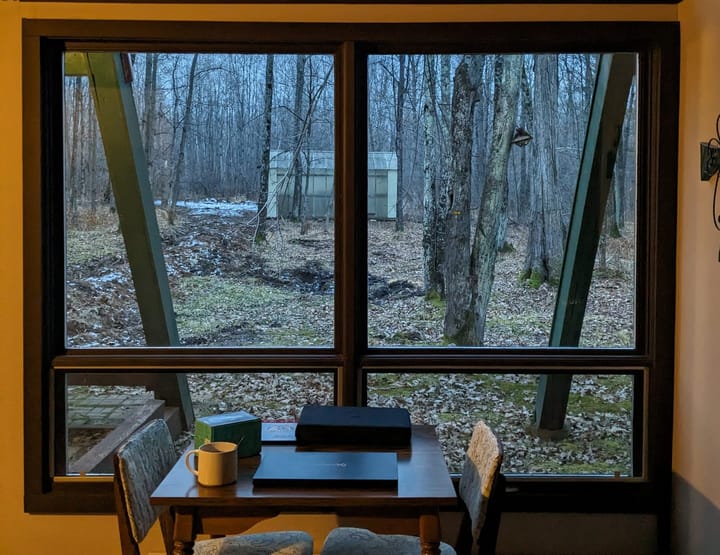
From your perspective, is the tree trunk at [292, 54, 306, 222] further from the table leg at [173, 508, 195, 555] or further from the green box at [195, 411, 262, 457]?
the table leg at [173, 508, 195, 555]

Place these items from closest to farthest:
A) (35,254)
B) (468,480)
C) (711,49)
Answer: (468,480), (711,49), (35,254)

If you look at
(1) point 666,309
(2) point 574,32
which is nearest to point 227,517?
(1) point 666,309

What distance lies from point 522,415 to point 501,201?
0.94 m

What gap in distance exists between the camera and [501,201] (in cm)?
308

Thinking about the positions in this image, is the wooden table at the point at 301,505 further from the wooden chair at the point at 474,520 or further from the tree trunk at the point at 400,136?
the tree trunk at the point at 400,136

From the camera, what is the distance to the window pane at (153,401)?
3057mm

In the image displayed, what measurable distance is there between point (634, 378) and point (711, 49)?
53.5 inches

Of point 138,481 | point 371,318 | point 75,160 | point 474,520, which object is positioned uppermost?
point 75,160

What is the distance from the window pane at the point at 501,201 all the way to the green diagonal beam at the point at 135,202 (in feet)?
2.95

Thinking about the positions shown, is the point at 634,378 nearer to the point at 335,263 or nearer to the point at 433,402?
the point at 433,402

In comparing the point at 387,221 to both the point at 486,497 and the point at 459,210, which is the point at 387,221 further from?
the point at 486,497

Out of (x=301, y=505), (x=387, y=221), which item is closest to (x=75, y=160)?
(x=387, y=221)

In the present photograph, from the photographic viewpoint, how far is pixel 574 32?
2932 millimetres

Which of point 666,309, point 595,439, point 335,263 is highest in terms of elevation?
point 335,263
